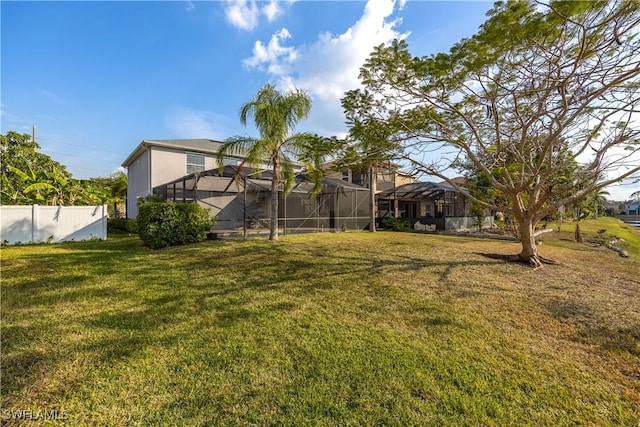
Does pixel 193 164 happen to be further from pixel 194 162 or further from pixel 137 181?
pixel 137 181

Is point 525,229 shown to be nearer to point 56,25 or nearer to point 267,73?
point 267,73

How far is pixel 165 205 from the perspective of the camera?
992 centimetres

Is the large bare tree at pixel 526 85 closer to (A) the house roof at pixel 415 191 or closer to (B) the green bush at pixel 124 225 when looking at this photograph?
(A) the house roof at pixel 415 191

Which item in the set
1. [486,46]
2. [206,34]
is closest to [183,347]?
[486,46]

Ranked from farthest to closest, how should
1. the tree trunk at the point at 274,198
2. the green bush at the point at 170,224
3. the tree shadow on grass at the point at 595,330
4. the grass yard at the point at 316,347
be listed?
the tree trunk at the point at 274,198, the green bush at the point at 170,224, the tree shadow on grass at the point at 595,330, the grass yard at the point at 316,347

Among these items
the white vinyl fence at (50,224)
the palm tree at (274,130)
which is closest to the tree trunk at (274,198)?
the palm tree at (274,130)

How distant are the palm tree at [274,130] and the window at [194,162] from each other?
6.82m

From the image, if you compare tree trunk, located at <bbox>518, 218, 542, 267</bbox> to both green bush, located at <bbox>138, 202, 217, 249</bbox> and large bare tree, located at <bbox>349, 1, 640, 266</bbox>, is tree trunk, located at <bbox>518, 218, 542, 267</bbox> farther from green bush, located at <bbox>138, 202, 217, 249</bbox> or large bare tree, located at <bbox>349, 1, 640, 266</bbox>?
green bush, located at <bbox>138, 202, 217, 249</bbox>

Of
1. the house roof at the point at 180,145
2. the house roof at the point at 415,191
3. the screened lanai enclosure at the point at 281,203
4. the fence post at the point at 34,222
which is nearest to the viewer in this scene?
the fence post at the point at 34,222

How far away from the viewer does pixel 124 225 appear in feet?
55.3

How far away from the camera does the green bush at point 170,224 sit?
9555 mm

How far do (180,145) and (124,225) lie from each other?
6200mm

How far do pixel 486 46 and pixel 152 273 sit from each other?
8.97 m

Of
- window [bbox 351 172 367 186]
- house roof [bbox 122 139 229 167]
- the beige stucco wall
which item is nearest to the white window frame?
house roof [bbox 122 139 229 167]
